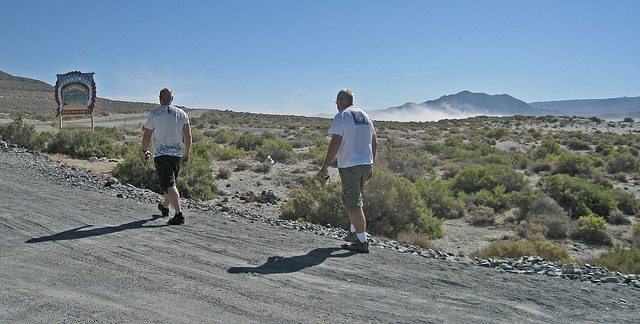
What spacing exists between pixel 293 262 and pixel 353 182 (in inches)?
45.7

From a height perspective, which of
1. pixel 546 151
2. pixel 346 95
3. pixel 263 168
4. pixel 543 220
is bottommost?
pixel 543 220

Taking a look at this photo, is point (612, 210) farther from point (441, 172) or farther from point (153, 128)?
point (153, 128)

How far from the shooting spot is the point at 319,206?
29.5 ft

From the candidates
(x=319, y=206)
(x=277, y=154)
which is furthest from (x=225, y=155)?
(x=319, y=206)

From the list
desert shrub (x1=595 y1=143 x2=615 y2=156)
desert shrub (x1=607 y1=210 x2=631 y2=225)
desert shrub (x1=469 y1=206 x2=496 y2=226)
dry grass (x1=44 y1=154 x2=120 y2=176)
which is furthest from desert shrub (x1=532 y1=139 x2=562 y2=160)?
dry grass (x1=44 y1=154 x2=120 y2=176)

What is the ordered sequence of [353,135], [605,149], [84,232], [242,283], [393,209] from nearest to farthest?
[242,283], [353,135], [84,232], [393,209], [605,149]

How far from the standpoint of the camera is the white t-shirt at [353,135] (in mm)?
5113

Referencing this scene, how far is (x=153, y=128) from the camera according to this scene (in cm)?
618

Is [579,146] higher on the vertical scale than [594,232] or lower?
higher

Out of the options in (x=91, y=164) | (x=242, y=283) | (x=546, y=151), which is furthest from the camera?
(x=546, y=151)

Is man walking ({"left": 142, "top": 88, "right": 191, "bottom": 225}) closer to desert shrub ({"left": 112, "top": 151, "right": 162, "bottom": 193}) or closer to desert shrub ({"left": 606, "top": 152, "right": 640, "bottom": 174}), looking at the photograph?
desert shrub ({"left": 112, "top": 151, "right": 162, "bottom": 193})

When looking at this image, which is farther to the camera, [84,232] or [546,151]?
[546,151]

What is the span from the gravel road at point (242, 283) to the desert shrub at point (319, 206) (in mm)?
2363

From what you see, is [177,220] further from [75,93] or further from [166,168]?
[75,93]
